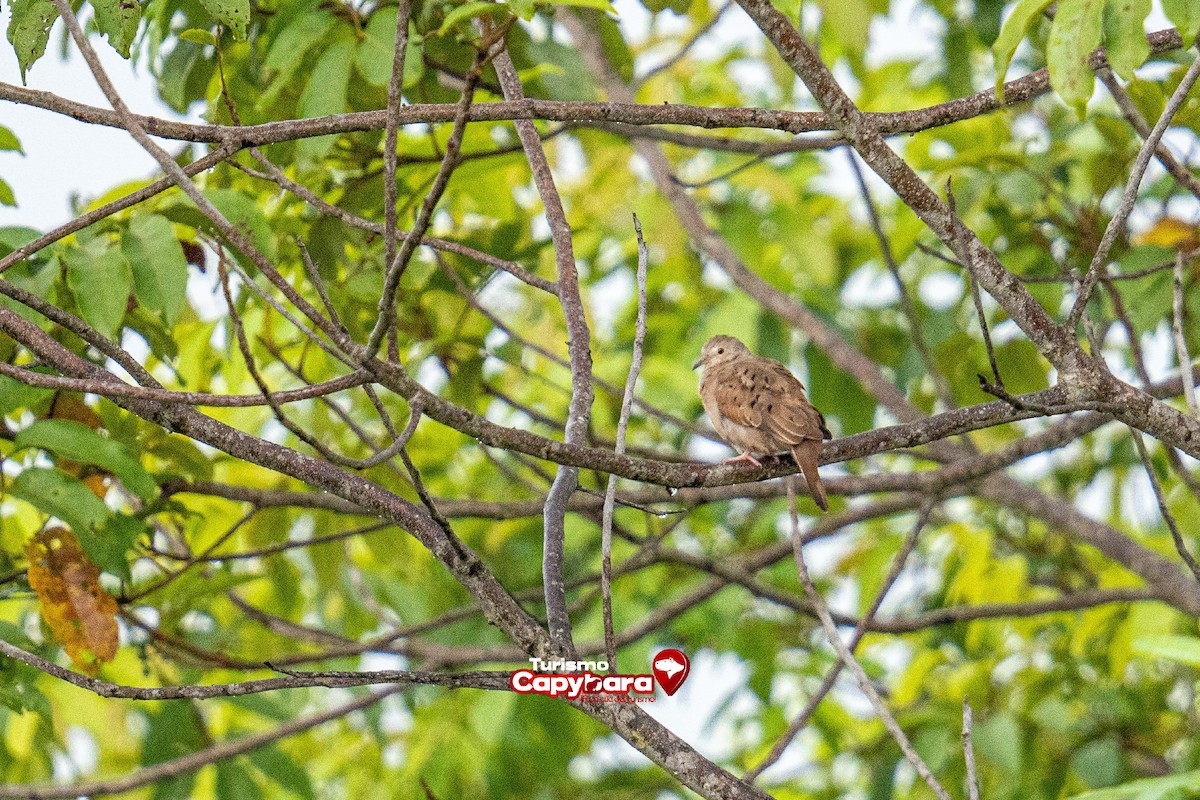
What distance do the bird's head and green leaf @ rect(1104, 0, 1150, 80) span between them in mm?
2932

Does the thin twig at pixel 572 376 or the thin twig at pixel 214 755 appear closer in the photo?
the thin twig at pixel 572 376

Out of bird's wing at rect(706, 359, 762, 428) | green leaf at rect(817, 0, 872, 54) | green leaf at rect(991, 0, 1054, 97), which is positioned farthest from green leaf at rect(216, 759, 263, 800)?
green leaf at rect(991, 0, 1054, 97)

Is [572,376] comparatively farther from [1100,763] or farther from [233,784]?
[1100,763]

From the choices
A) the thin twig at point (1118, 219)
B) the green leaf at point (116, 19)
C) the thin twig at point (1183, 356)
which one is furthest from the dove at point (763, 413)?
the green leaf at point (116, 19)

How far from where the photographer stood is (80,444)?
344 cm

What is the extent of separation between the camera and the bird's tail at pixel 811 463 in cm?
378

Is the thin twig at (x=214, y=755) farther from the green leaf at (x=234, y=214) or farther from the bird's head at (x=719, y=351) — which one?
the bird's head at (x=719, y=351)

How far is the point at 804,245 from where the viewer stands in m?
6.12

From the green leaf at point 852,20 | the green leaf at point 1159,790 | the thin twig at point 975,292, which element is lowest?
the green leaf at point 1159,790

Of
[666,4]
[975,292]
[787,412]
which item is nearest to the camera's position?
[975,292]

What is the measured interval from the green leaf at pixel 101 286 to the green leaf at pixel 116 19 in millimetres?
673

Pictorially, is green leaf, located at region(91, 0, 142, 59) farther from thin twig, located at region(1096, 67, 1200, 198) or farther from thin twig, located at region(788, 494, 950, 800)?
thin twig, located at region(1096, 67, 1200, 198)

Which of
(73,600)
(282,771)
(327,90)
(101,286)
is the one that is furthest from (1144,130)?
(282,771)

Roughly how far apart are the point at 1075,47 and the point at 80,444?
8.82ft
